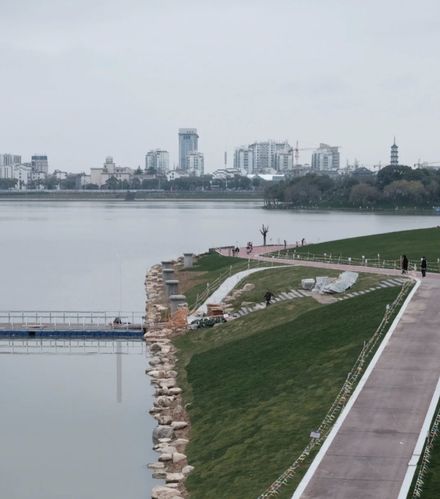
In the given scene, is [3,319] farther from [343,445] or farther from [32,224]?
[32,224]

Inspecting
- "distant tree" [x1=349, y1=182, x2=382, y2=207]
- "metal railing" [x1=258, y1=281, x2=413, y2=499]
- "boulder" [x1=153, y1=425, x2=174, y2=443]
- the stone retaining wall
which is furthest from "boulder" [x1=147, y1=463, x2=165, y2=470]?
"distant tree" [x1=349, y1=182, x2=382, y2=207]

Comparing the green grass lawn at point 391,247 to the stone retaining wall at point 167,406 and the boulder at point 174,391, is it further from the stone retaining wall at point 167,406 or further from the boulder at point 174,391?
the boulder at point 174,391

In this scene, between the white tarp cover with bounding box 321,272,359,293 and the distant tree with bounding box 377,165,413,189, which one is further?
the distant tree with bounding box 377,165,413,189

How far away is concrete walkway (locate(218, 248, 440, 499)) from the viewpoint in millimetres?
18562

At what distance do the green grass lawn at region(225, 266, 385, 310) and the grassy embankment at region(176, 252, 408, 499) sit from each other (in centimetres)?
376

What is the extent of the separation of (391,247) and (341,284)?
1356 centimetres

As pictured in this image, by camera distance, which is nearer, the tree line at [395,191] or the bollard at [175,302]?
the bollard at [175,302]

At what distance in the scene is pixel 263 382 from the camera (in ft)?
93.9

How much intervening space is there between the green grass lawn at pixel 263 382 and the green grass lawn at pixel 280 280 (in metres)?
A: 3.78

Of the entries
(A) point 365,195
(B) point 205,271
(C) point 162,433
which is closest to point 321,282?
(C) point 162,433

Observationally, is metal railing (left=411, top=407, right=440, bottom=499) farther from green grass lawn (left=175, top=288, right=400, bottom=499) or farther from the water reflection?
the water reflection

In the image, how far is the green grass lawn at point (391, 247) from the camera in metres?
48.2

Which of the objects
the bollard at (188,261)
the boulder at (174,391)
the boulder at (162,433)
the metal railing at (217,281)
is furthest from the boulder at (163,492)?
the bollard at (188,261)

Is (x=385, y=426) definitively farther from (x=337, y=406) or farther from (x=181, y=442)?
(x=181, y=442)
